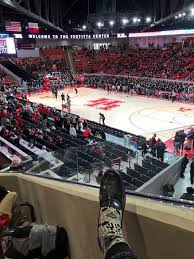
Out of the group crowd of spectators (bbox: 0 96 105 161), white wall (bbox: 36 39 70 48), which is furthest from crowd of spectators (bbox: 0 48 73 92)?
crowd of spectators (bbox: 0 96 105 161)

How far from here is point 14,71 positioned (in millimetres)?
38344

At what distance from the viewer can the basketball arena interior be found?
2203mm

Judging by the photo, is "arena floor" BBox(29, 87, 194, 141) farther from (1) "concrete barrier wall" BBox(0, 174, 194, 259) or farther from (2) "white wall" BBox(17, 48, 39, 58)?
(2) "white wall" BBox(17, 48, 39, 58)

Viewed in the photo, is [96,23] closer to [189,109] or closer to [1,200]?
[189,109]

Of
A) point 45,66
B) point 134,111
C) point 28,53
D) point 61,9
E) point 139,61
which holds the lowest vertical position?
point 134,111

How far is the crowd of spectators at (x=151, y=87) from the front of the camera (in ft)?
83.0

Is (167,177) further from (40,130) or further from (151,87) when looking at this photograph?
(151,87)

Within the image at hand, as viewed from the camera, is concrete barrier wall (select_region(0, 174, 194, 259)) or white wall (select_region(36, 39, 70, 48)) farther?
white wall (select_region(36, 39, 70, 48))

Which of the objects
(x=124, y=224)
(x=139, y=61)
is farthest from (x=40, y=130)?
(x=139, y=61)

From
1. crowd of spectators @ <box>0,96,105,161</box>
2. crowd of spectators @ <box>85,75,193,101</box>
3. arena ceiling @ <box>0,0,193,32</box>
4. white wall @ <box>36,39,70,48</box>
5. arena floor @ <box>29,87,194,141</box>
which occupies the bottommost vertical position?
arena floor @ <box>29,87,194,141</box>

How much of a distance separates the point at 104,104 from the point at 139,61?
16709 millimetres

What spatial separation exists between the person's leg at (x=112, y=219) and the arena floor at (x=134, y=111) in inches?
505

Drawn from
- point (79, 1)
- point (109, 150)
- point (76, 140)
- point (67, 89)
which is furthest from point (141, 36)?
point (109, 150)

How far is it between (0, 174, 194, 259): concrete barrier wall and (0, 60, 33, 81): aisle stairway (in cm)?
3371
